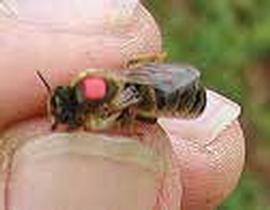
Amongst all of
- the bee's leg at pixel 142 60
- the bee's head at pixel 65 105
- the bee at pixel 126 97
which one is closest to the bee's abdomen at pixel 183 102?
the bee at pixel 126 97

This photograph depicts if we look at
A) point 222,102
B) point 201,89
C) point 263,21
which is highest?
point 201,89

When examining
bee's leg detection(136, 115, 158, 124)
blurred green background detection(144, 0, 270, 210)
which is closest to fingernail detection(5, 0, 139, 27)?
bee's leg detection(136, 115, 158, 124)

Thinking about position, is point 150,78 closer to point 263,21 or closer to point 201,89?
point 201,89

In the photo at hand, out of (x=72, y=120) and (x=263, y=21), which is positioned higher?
(x=72, y=120)

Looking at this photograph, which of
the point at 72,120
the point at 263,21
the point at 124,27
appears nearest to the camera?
the point at 72,120

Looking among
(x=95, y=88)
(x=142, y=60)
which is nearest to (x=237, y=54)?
(x=142, y=60)

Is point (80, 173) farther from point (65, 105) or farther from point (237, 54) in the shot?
point (237, 54)

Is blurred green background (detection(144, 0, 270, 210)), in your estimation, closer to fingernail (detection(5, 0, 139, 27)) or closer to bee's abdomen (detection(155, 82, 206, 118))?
bee's abdomen (detection(155, 82, 206, 118))

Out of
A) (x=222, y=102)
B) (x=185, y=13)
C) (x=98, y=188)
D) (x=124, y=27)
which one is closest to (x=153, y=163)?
(x=98, y=188)
